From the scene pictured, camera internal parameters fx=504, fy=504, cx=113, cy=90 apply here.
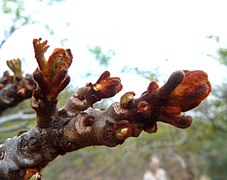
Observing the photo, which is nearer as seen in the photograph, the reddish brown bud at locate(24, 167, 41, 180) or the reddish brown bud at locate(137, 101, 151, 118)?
the reddish brown bud at locate(137, 101, 151, 118)

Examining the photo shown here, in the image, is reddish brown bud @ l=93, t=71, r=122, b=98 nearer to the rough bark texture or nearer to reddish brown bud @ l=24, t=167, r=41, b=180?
the rough bark texture

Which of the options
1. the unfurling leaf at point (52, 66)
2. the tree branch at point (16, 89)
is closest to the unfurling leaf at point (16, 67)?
the tree branch at point (16, 89)

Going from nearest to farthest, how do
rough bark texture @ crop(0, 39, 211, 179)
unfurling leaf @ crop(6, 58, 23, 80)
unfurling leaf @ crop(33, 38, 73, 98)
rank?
rough bark texture @ crop(0, 39, 211, 179), unfurling leaf @ crop(33, 38, 73, 98), unfurling leaf @ crop(6, 58, 23, 80)

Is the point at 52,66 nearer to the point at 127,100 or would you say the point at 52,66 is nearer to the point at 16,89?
the point at 127,100

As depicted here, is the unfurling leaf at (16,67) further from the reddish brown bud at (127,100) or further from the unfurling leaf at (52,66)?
the reddish brown bud at (127,100)

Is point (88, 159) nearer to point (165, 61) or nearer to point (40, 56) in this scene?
point (165, 61)

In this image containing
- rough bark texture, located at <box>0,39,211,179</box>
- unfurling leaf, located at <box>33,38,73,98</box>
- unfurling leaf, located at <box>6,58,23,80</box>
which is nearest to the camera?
rough bark texture, located at <box>0,39,211,179</box>

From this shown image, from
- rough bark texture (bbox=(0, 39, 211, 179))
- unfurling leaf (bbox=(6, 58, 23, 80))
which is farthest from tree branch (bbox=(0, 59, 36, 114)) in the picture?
rough bark texture (bbox=(0, 39, 211, 179))

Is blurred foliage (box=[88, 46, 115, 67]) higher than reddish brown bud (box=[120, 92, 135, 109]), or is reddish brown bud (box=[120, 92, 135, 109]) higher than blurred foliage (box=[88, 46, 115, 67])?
reddish brown bud (box=[120, 92, 135, 109])

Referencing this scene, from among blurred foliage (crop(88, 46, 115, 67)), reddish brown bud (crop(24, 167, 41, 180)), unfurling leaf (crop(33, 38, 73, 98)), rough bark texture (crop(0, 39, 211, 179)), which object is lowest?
blurred foliage (crop(88, 46, 115, 67))
